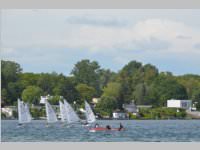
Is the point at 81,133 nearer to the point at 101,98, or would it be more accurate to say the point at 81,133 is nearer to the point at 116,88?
the point at 101,98

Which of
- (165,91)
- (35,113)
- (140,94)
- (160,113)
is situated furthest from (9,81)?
(165,91)

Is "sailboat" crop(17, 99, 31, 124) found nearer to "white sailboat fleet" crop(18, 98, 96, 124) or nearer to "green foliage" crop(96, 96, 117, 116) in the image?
"white sailboat fleet" crop(18, 98, 96, 124)

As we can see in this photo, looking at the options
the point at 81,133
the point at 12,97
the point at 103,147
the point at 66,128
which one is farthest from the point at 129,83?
the point at 103,147

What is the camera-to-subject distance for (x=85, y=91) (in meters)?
85.4

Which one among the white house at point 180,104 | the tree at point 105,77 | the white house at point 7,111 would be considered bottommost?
the white house at point 7,111

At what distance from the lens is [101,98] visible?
8738 centimetres

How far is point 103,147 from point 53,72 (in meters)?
39.8

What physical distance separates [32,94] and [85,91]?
8580mm

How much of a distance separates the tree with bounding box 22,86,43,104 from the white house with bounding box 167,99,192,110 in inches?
709

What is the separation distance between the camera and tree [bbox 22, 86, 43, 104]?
Result: 77.8 meters

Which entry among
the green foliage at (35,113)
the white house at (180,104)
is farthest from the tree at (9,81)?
the white house at (180,104)

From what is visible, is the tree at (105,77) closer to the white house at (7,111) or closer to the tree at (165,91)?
the tree at (165,91)

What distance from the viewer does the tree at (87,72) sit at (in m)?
86.1

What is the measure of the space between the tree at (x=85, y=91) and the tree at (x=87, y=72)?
56.8 inches
